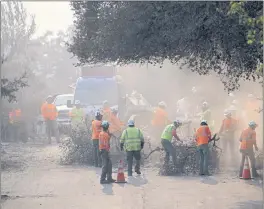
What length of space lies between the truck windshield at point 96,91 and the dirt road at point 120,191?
31.2 ft

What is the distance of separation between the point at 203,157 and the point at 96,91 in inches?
464

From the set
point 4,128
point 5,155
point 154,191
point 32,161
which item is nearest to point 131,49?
point 154,191

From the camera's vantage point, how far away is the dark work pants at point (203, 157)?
16.4m

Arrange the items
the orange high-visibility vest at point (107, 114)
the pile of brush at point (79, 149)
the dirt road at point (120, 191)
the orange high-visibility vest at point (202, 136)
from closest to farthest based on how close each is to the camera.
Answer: the dirt road at point (120, 191) → the orange high-visibility vest at point (202, 136) → the pile of brush at point (79, 149) → the orange high-visibility vest at point (107, 114)

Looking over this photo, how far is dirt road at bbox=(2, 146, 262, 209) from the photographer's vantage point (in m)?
12.6

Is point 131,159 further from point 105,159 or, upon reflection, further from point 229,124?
point 229,124

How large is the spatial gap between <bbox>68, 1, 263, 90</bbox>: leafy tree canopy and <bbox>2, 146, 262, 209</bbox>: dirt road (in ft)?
9.00

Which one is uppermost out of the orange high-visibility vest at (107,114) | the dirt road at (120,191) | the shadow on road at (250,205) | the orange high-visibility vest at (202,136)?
the orange high-visibility vest at (107,114)

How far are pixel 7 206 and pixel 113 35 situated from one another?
402 cm

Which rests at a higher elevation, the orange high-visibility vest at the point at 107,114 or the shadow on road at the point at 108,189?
the orange high-visibility vest at the point at 107,114

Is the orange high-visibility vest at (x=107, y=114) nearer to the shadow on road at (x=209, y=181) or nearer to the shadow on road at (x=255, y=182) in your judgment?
the shadow on road at (x=209, y=181)

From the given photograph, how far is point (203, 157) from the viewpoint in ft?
53.9

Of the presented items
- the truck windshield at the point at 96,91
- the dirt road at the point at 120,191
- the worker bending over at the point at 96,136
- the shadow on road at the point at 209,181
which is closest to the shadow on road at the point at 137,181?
the dirt road at the point at 120,191

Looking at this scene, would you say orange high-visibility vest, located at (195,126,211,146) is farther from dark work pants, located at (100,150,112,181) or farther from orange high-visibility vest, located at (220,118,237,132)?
orange high-visibility vest, located at (220,118,237,132)
